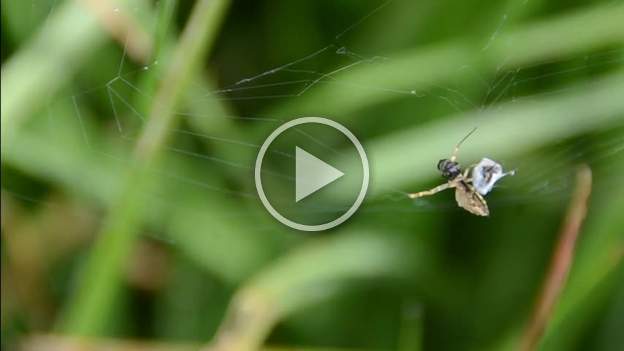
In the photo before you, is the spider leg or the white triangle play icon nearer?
the spider leg

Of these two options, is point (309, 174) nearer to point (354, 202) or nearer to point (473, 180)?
point (354, 202)

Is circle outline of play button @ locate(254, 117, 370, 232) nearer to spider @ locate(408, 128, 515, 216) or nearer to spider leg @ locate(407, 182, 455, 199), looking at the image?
spider leg @ locate(407, 182, 455, 199)

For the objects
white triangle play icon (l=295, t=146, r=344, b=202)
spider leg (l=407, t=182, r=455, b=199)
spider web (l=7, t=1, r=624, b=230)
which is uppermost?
spider web (l=7, t=1, r=624, b=230)

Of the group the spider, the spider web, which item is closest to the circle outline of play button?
the spider web

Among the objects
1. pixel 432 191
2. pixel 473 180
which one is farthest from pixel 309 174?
pixel 473 180

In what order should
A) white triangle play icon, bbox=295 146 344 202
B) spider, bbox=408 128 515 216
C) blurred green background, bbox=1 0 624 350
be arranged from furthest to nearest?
white triangle play icon, bbox=295 146 344 202, blurred green background, bbox=1 0 624 350, spider, bbox=408 128 515 216

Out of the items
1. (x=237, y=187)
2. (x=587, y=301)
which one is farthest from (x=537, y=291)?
(x=237, y=187)

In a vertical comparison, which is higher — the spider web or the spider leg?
the spider web
